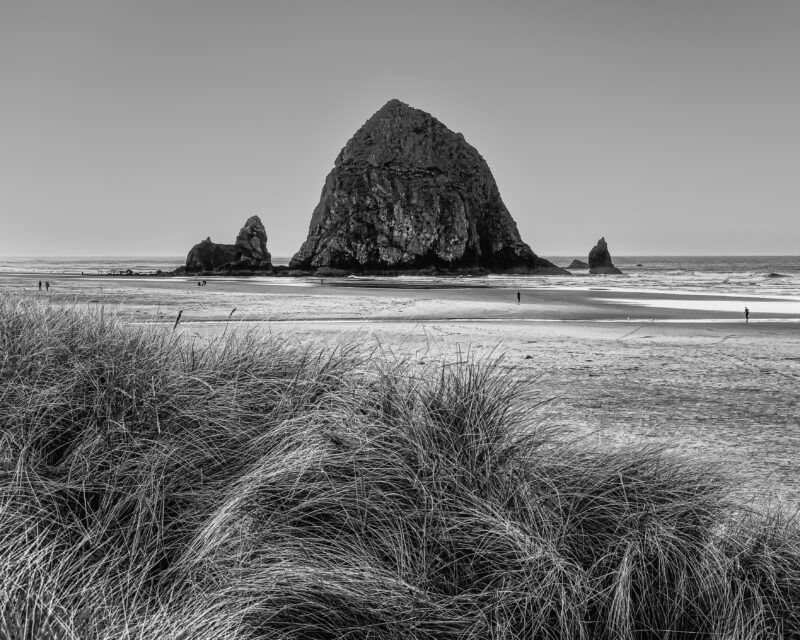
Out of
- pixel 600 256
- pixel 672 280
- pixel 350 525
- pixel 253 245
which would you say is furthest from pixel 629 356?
pixel 253 245

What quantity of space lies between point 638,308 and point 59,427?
20904 mm

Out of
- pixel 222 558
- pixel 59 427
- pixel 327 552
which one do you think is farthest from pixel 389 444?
pixel 59 427

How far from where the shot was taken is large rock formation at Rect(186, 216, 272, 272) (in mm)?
76688

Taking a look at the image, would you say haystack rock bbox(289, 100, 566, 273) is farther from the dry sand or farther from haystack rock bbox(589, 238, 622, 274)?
the dry sand

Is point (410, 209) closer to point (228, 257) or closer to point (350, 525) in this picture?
point (228, 257)

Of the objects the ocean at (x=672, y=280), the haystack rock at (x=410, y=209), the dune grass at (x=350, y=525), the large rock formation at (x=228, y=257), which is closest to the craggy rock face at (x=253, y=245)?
the large rock formation at (x=228, y=257)

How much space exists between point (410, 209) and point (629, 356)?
77349 millimetres

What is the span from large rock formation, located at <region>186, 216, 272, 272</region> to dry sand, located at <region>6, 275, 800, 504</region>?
5593 centimetres

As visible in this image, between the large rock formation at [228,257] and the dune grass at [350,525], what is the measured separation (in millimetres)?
74575

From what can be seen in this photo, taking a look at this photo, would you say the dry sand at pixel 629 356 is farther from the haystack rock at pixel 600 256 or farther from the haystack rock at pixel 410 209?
the haystack rock at pixel 600 256

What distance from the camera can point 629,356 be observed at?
10266mm

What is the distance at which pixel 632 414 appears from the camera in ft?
20.3

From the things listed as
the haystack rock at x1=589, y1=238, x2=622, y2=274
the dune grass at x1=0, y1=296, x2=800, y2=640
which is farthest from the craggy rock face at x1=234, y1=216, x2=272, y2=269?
the dune grass at x1=0, y1=296, x2=800, y2=640

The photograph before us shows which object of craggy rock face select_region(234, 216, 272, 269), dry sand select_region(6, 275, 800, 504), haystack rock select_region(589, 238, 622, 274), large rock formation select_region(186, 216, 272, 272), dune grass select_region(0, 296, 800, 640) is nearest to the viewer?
dune grass select_region(0, 296, 800, 640)
